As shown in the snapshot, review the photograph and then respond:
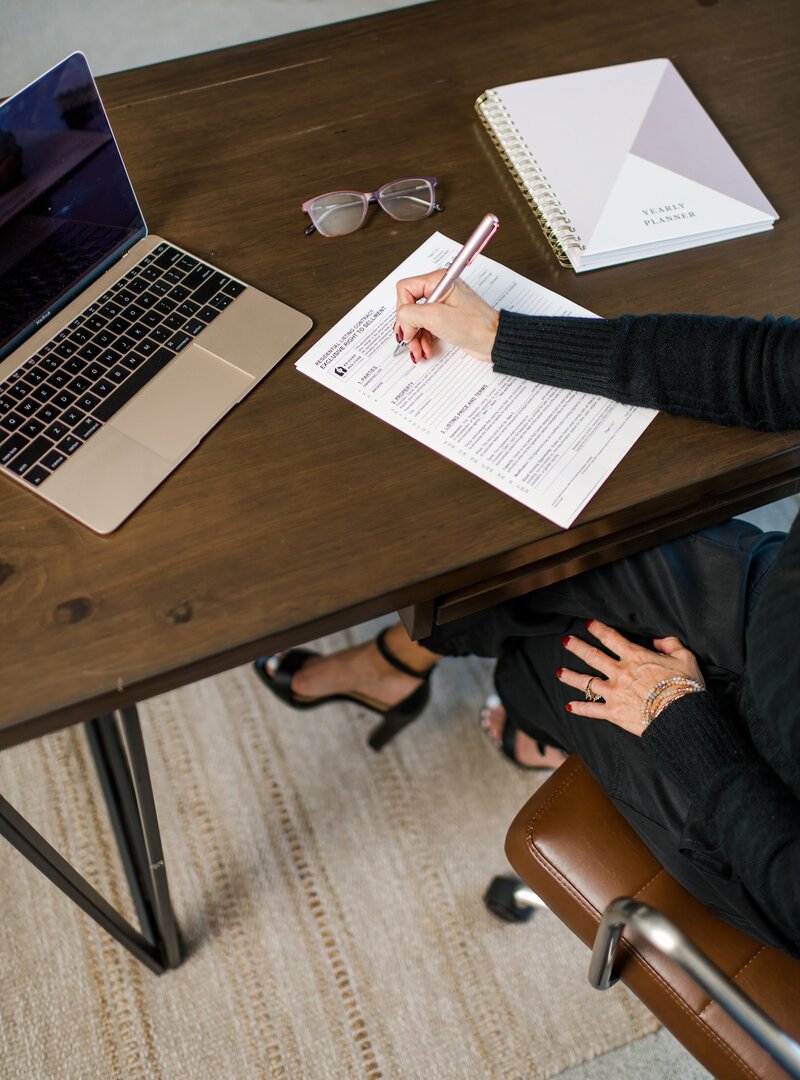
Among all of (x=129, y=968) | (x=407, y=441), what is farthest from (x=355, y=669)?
(x=407, y=441)

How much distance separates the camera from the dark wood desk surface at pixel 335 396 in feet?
2.58

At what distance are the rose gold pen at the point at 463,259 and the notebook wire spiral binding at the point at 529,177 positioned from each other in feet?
0.38

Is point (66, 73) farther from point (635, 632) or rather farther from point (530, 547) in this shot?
point (635, 632)

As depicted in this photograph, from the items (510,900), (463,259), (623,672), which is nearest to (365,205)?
(463,259)

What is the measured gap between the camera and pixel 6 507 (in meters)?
0.83

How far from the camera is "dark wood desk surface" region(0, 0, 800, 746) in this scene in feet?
2.58

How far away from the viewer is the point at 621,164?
1.08 m

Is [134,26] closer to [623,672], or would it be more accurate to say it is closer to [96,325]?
[96,325]

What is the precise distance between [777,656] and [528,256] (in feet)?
1.66

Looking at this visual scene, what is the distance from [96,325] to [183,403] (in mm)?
131

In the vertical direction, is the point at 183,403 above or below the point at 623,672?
above

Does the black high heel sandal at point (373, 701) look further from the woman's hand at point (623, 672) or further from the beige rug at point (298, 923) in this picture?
the woman's hand at point (623, 672)

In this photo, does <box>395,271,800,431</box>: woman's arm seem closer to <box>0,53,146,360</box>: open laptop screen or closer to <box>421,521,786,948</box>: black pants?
<box>421,521,786,948</box>: black pants

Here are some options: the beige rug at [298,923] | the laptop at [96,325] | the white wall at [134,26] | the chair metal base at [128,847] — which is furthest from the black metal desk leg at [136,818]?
the white wall at [134,26]
